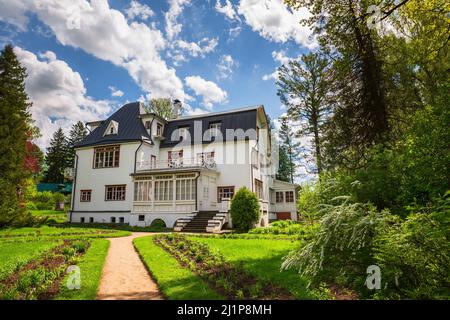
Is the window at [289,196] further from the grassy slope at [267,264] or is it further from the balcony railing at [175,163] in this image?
the grassy slope at [267,264]

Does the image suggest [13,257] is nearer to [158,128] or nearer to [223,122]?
[223,122]

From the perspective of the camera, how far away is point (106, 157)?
26594mm

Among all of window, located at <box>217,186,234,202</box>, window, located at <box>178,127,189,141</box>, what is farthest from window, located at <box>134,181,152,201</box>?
window, located at <box>217,186,234,202</box>

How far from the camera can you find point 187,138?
2627cm

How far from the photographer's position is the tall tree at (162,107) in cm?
4229

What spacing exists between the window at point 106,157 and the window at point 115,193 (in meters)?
2.01

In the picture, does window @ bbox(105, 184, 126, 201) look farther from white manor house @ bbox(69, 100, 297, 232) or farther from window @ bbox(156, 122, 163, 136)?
window @ bbox(156, 122, 163, 136)

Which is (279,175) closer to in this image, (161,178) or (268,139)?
(268,139)

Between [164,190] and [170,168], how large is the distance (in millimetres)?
1841

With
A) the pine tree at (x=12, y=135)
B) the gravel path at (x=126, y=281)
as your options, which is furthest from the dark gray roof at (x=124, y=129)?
the gravel path at (x=126, y=281)

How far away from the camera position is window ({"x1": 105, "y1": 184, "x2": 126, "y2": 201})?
25.1 meters
